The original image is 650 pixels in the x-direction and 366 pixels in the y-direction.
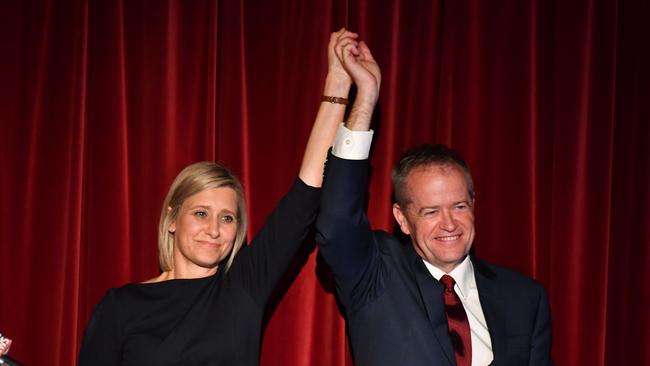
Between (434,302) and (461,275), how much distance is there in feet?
0.59

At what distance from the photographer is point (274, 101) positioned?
226cm

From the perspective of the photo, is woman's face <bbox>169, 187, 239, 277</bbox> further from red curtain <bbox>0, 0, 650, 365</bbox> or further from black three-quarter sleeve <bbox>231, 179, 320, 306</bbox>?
red curtain <bbox>0, 0, 650, 365</bbox>

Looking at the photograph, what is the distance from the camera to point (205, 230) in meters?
1.96

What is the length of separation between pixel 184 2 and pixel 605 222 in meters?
1.77

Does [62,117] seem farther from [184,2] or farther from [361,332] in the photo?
[361,332]

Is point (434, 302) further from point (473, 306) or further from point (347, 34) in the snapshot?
point (347, 34)

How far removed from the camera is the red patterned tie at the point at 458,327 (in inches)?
70.8

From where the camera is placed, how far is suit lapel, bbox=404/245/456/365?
5.81 feet

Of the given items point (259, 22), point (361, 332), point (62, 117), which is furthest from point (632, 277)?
point (62, 117)

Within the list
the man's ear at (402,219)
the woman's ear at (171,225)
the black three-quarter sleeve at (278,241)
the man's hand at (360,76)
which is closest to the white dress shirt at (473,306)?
the man's ear at (402,219)

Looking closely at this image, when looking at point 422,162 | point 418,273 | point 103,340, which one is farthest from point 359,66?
point 103,340

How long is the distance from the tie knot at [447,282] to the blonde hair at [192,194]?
2.20 feet

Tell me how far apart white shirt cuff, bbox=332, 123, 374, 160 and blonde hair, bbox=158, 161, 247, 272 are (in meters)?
0.55

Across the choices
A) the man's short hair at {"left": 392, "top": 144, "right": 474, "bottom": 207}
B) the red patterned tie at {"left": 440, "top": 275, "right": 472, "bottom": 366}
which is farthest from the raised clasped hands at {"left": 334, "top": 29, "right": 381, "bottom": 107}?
the red patterned tie at {"left": 440, "top": 275, "right": 472, "bottom": 366}
